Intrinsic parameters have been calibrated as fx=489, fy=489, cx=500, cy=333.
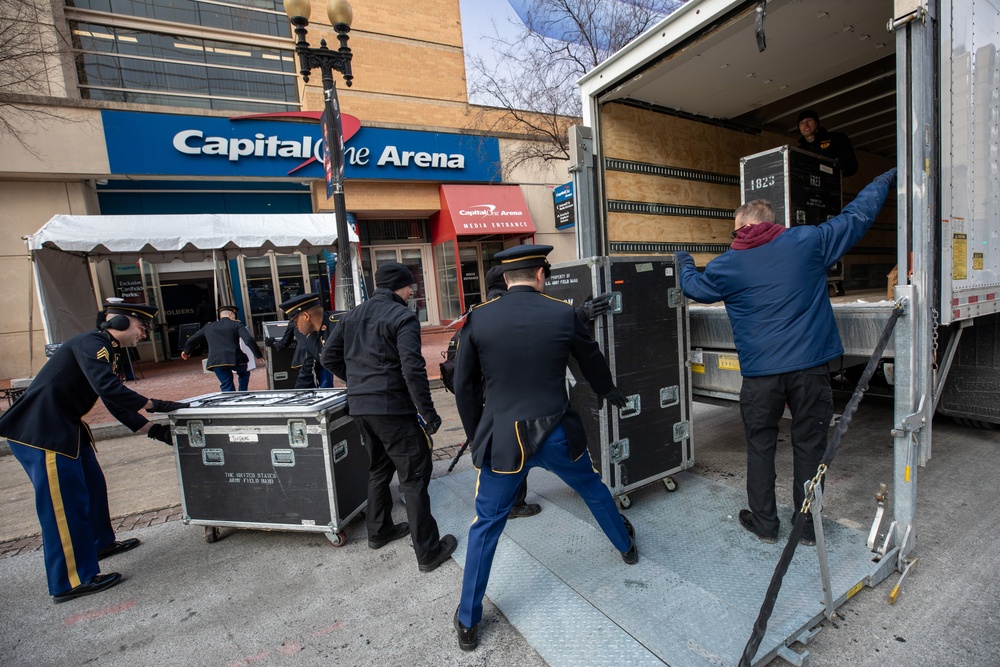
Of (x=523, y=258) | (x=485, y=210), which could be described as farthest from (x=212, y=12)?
(x=523, y=258)

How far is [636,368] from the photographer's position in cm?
348

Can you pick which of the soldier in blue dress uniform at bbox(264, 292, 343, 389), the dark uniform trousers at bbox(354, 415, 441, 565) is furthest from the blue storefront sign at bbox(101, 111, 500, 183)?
the dark uniform trousers at bbox(354, 415, 441, 565)

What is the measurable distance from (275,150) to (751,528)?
527 inches

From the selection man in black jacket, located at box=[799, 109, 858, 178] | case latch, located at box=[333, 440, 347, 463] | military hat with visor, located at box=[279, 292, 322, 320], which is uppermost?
man in black jacket, located at box=[799, 109, 858, 178]

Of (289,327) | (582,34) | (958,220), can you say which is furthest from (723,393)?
(582,34)

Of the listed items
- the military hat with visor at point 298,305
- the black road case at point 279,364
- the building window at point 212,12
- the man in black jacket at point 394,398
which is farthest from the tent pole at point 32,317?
the man in black jacket at point 394,398

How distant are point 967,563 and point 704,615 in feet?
5.54

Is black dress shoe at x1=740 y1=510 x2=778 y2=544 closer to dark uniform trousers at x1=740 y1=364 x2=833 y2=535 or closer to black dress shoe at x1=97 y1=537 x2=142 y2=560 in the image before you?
dark uniform trousers at x1=740 y1=364 x2=833 y2=535

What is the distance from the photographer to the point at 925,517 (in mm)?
3326

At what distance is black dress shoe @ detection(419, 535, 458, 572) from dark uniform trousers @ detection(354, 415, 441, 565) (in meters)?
0.02

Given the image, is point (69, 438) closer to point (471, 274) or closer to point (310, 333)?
point (310, 333)

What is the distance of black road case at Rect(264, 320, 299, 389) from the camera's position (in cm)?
701

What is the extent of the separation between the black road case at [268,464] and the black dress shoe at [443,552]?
0.73 m

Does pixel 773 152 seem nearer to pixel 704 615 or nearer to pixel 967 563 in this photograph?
pixel 967 563
